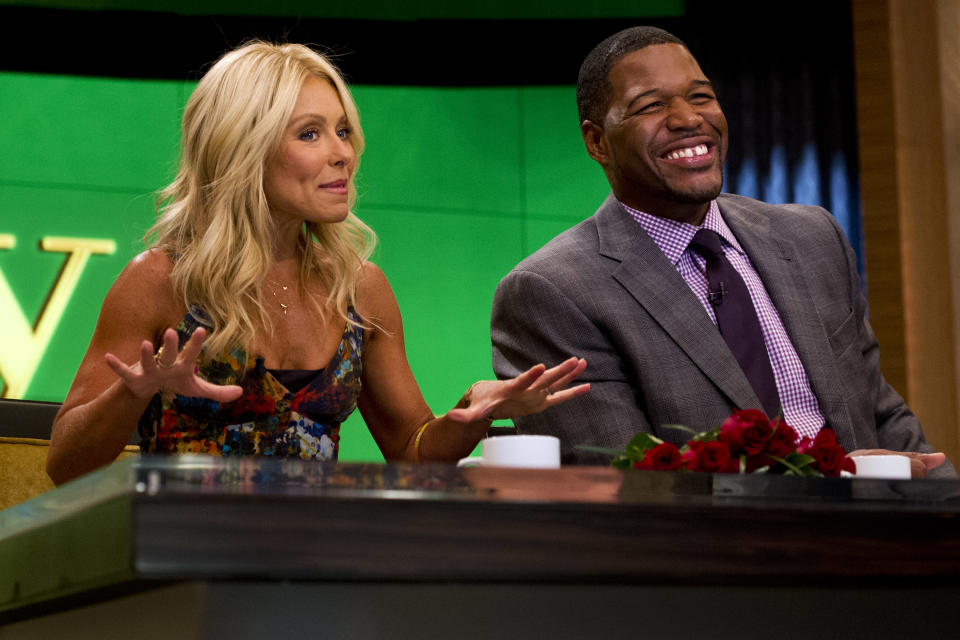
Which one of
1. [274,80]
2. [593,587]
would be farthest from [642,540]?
[274,80]

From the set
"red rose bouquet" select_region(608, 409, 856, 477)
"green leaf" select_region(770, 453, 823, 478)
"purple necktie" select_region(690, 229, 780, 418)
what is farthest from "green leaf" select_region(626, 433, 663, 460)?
"purple necktie" select_region(690, 229, 780, 418)

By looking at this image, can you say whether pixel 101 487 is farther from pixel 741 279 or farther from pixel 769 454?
pixel 741 279

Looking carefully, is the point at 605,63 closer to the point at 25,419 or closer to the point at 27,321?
the point at 25,419

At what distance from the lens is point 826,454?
49.2 inches

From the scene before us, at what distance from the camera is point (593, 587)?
0.90 meters

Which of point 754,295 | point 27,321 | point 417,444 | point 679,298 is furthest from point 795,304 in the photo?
point 27,321

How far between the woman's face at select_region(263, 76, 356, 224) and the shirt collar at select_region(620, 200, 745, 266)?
643 millimetres

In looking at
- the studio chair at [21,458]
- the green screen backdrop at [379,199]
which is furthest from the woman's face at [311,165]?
the green screen backdrop at [379,199]

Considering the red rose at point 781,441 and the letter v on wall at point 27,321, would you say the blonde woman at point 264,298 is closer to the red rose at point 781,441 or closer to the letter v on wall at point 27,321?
the red rose at point 781,441

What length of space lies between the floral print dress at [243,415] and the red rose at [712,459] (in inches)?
35.8

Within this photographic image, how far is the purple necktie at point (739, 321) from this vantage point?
84.0 inches

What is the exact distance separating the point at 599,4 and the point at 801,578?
14.9 ft

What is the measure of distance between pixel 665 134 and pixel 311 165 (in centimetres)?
76

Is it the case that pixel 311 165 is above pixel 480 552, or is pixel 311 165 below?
above
